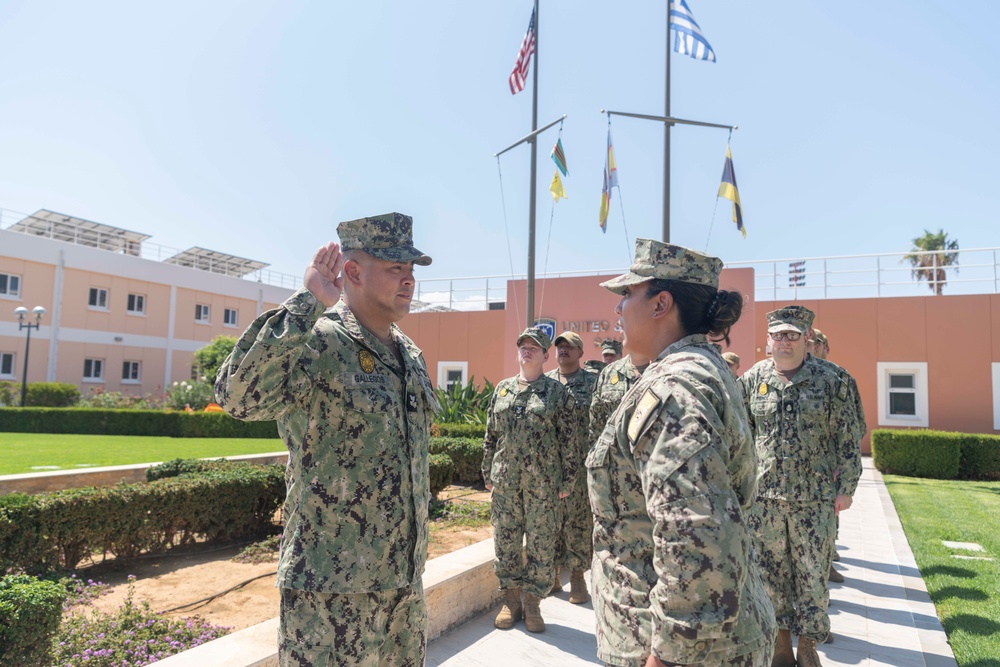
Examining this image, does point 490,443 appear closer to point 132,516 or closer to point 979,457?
point 132,516

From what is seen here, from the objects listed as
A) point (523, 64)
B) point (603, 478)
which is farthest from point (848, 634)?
point (523, 64)

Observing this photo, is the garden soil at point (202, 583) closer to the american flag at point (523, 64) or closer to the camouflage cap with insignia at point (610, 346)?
the camouflage cap with insignia at point (610, 346)

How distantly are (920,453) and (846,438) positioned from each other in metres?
12.3

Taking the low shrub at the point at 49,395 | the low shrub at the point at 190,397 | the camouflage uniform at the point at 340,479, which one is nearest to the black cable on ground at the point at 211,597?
the camouflage uniform at the point at 340,479

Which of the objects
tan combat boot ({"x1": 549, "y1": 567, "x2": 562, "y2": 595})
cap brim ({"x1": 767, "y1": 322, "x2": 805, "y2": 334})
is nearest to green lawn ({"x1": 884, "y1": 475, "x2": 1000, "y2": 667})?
cap brim ({"x1": 767, "y1": 322, "x2": 805, "y2": 334})

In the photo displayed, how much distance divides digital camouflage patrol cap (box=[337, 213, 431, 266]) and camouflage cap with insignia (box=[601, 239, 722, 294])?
3.11 feet

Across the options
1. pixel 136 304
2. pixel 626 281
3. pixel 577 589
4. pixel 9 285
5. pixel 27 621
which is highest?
pixel 9 285

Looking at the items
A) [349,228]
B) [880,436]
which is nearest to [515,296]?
[880,436]

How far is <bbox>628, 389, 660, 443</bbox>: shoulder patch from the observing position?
167cm

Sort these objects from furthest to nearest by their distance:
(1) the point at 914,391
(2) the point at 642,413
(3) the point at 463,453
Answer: (1) the point at 914,391 < (3) the point at 463,453 < (2) the point at 642,413

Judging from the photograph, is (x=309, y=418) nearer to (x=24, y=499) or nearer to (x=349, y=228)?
(x=349, y=228)

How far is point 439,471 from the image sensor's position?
8.38 meters

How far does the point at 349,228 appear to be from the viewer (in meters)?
2.57

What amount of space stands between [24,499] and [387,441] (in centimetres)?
416
